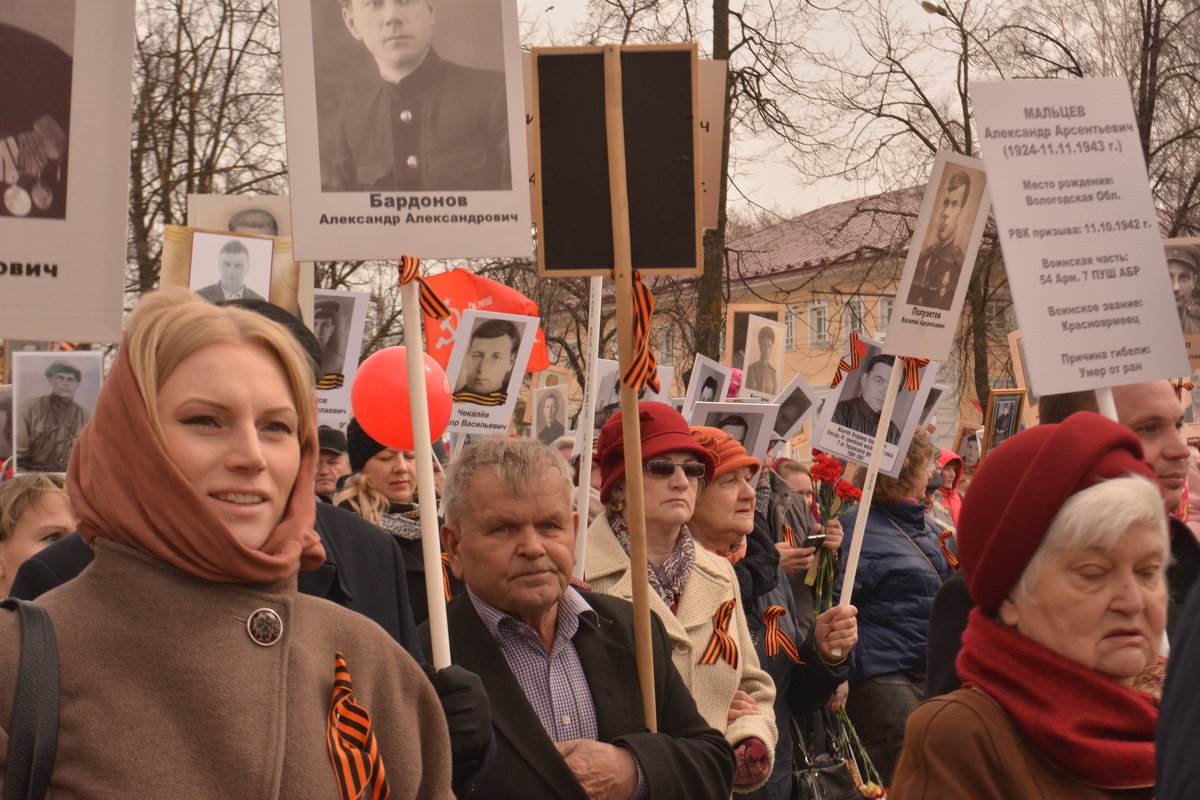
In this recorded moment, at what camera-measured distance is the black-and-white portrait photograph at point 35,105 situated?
280cm

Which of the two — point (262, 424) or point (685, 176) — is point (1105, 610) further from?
point (685, 176)

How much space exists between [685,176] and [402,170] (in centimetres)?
100

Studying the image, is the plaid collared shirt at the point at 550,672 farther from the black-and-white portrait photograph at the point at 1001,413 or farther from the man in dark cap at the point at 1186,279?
the black-and-white portrait photograph at the point at 1001,413

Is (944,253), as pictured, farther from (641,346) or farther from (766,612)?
(641,346)

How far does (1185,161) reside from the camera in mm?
18797

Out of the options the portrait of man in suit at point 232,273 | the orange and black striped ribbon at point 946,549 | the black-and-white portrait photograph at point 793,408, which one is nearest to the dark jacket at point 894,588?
the orange and black striped ribbon at point 946,549

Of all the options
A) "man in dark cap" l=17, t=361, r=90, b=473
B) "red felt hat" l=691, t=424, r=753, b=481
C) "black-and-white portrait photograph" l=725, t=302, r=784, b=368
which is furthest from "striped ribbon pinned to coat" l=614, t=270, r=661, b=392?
"black-and-white portrait photograph" l=725, t=302, r=784, b=368

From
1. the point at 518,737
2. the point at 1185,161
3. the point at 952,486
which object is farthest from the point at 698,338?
the point at 518,737

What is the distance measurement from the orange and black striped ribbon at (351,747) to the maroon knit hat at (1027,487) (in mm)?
1279

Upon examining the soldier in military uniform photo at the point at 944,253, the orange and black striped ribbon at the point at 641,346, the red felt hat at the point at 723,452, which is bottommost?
the red felt hat at the point at 723,452

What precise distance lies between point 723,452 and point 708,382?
15.4 ft

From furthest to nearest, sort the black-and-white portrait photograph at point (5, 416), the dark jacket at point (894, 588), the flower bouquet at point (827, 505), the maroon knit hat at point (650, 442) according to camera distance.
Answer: the black-and-white portrait photograph at point (5, 416)
the dark jacket at point (894, 588)
the flower bouquet at point (827, 505)
the maroon knit hat at point (650, 442)

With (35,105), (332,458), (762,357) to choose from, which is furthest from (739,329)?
(35,105)

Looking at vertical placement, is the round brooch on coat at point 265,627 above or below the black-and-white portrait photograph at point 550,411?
above
